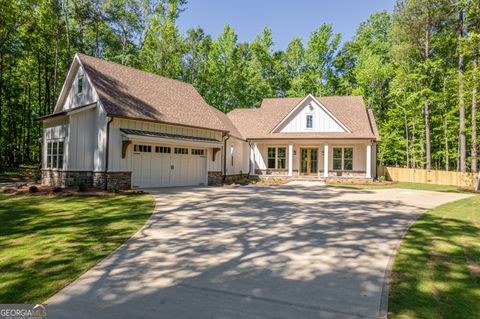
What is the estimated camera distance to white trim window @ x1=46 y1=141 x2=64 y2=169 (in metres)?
15.0

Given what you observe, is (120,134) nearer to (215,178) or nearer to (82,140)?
(82,140)

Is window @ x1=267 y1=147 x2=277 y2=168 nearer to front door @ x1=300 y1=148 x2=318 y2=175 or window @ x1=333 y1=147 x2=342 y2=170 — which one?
front door @ x1=300 y1=148 x2=318 y2=175

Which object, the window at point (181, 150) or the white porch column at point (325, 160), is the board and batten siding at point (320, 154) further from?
the window at point (181, 150)

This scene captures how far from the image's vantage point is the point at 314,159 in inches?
985

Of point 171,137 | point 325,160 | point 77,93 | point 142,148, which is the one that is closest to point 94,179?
point 142,148

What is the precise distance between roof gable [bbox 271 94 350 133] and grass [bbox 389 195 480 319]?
1677cm

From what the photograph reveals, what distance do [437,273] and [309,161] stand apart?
2092 cm

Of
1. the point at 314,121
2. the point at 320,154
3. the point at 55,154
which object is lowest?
the point at 55,154

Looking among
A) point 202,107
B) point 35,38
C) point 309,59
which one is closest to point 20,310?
point 202,107

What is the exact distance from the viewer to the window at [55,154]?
15.0m

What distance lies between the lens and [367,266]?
15.6ft

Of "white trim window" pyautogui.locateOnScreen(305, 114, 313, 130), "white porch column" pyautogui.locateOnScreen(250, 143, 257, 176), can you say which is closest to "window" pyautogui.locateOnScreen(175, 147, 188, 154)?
"white porch column" pyautogui.locateOnScreen(250, 143, 257, 176)

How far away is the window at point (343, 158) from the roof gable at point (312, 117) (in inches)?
67.8

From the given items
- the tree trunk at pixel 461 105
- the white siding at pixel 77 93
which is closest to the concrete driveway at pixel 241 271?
the white siding at pixel 77 93
